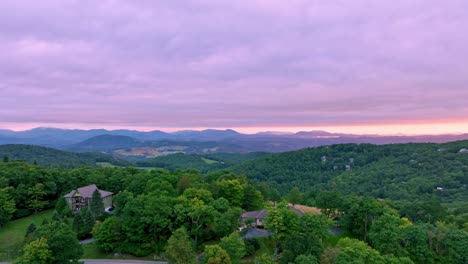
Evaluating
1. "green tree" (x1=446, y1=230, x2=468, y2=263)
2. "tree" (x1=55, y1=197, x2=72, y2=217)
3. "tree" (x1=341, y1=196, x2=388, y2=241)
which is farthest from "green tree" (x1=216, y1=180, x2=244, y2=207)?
"green tree" (x1=446, y1=230, x2=468, y2=263)

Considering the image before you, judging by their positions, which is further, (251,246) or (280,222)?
(280,222)

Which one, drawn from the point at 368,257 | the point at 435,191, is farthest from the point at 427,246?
the point at 435,191

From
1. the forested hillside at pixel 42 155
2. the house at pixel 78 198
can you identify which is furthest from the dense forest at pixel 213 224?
the forested hillside at pixel 42 155

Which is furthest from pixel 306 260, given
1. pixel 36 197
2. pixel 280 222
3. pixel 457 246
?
pixel 36 197

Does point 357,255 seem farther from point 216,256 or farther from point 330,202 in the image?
point 330,202

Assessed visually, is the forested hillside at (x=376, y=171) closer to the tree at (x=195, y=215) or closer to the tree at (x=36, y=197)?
the tree at (x=195, y=215)

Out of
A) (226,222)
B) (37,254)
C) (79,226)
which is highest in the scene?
(226,222)
